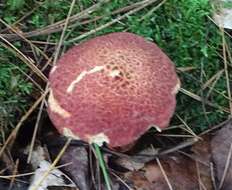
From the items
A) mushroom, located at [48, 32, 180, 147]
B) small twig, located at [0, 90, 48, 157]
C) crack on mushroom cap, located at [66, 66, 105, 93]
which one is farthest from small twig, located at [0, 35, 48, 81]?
crack on mushroom cap, located at [66, 66, 105, 93]

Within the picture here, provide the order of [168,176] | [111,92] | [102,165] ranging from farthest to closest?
1. [168,176]
2. [102,165]
3. [111,92]

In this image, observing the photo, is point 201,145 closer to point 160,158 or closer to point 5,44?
point 160,158

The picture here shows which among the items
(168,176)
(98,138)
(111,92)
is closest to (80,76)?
(111,92)

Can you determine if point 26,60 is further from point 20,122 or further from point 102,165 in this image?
point 102,165

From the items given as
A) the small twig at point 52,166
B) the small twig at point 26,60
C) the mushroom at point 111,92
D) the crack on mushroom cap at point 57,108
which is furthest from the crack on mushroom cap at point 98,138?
the small twig at point 26,60

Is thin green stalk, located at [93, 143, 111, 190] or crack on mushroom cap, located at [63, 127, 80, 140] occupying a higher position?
crack on mushroom cap, located at [63, 127, 80, 140]

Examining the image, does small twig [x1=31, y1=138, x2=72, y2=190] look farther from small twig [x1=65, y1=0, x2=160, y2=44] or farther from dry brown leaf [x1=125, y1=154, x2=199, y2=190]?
small twig [x1=65, y1=0, x2=160, y2=44]

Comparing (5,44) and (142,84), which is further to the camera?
(5,44)

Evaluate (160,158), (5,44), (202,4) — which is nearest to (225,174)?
(160,158)
